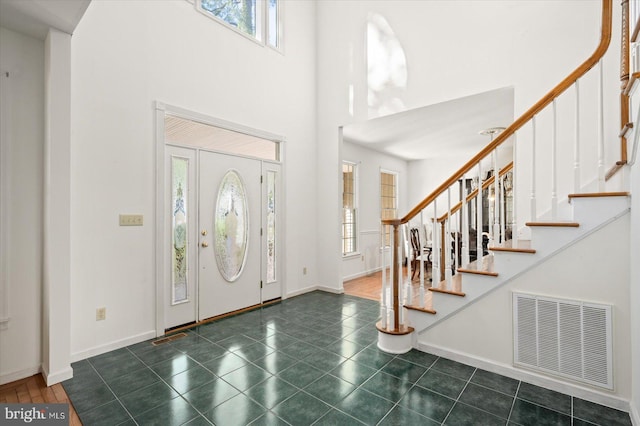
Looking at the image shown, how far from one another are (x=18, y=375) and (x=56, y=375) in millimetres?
363

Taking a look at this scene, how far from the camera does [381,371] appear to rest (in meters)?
2.44

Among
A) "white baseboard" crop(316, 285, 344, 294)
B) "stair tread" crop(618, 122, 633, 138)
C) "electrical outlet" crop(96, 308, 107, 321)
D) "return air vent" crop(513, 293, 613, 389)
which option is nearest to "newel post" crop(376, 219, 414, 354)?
"return air vent" crop(513, 293, 613, 389)

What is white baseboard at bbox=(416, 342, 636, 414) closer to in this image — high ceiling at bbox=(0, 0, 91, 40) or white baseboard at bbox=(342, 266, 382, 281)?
white baseboard at bbox=(342, 266, 382, 281)

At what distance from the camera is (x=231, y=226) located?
12.8 ft

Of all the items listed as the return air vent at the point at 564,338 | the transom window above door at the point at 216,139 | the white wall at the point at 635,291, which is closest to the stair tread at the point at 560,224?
the white wall at the point at 635,291

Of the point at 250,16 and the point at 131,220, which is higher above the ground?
the point at 250,16

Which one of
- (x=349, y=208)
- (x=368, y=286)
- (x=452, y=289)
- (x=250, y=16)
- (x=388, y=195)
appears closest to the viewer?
(x=452, y=289)

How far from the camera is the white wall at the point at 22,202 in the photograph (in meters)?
2.35

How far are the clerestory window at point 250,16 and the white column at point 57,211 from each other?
73.8 inches

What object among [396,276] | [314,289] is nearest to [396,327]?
[396,276]

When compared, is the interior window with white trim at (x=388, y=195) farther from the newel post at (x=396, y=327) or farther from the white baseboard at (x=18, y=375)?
the white baseboard at (x=18, y=375)

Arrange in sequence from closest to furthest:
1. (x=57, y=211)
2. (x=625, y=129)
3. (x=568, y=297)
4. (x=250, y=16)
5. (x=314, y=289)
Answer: (x=625, y=129), (x=568, y=297), (x=57, y=211), (x=250, y=16), (x=314, y=289)

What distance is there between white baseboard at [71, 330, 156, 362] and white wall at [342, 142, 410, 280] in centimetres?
368

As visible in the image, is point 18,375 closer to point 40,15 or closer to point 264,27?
point 40,15
